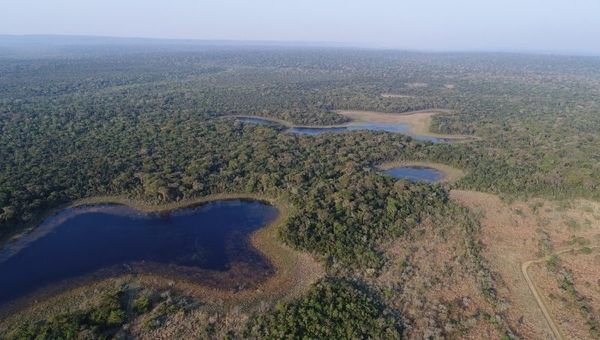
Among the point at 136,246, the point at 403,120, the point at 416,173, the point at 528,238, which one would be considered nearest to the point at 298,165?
the point at 416,173

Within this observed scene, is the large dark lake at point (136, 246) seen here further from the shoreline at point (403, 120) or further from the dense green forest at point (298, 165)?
the shoreline at point (403, 120)

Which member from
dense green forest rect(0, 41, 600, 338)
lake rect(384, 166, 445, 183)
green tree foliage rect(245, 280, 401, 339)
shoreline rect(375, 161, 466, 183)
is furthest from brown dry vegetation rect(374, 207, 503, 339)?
shoreline rect(375, 161, 466, 183)

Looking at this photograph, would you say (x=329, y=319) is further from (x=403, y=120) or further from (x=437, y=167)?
(x=403, y=120)

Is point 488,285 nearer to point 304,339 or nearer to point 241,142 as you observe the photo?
point 304,339

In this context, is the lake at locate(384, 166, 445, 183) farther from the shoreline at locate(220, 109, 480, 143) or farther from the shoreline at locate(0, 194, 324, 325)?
the shoreline at locate(0, 194, 324, 325)

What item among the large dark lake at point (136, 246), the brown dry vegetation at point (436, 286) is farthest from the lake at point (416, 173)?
the large dark lake at point (136, 246)
